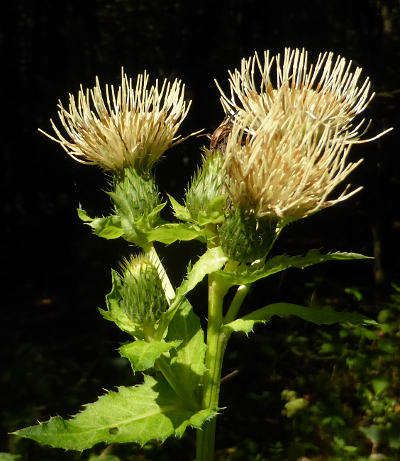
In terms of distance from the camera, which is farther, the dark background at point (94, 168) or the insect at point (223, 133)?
the dark background at point (94, 168)

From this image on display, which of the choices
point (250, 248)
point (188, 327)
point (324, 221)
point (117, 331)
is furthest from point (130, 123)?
point (324, 221)

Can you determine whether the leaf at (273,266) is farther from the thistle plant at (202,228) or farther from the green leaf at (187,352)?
the green leaf at (187,352)

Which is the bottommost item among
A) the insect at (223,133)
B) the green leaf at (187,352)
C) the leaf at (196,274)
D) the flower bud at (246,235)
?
the green leaf at (187,352)

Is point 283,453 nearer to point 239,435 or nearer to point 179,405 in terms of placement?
point 239,435

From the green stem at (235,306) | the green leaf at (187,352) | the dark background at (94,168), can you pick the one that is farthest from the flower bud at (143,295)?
the dark background at (94,168)

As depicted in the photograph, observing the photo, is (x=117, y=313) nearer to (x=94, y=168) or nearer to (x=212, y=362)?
(x=212, y=362)

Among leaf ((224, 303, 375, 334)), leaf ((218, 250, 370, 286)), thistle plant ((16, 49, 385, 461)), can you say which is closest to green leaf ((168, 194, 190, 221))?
thistle plant ((16, 49, 385, 461))

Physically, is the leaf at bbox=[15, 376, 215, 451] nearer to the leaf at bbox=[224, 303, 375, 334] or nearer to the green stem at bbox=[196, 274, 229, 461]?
the green stem at bbox=[196, 274, 229, 461]
